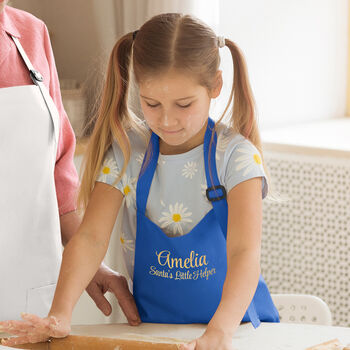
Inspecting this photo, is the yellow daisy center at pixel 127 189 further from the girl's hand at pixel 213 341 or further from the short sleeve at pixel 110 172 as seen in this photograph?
the girl's hand at pixel 213 341

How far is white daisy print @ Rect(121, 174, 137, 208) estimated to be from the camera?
112 centimetres

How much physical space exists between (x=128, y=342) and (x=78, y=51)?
1504mm

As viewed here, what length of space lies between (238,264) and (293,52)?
1843 mm

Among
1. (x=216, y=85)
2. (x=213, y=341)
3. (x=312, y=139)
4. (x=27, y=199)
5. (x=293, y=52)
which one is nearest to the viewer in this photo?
(x=213, y=341)

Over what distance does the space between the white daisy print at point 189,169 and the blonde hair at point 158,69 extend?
95mm

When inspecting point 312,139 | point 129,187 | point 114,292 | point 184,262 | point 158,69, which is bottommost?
point 312,139

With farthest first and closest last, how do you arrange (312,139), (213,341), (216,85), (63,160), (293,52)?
(293,52) → (312,139) → (63,160) → (216,85) → (213,341)

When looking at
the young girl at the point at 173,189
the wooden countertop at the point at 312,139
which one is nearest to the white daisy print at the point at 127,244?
the young girl at the point at 173,189

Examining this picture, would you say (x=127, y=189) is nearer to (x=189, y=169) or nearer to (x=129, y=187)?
(x=129, y=187)

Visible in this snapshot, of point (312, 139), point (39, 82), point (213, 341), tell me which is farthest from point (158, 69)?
point (312, 139)

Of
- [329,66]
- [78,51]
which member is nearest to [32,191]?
[78,51]

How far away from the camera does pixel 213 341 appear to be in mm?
877

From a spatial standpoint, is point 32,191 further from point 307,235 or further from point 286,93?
point 286,93

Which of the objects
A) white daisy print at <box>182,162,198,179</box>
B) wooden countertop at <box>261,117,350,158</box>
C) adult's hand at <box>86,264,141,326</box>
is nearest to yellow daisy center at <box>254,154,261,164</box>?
white daisy print at <box>182,162,198,179</box>
